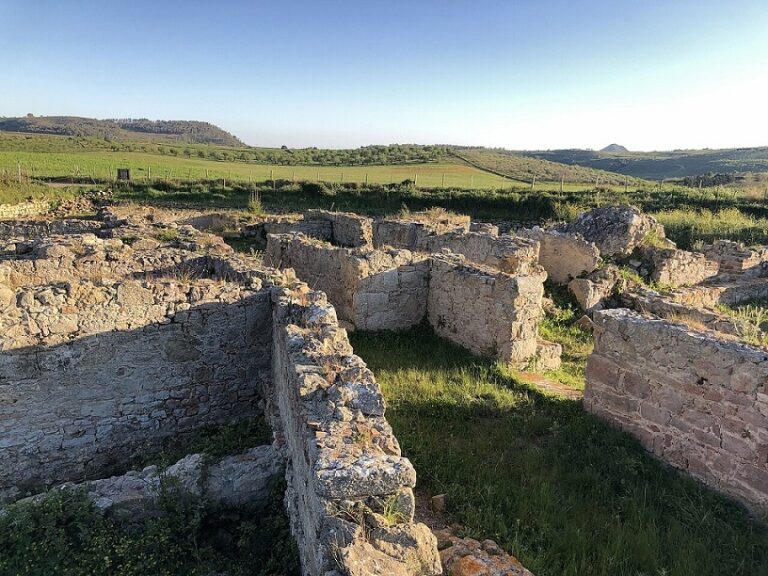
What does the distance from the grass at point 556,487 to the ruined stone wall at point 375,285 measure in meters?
2.01

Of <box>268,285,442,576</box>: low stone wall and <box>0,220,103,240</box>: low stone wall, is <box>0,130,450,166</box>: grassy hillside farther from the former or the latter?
<box>268,285,442,576</box>: low stone wall

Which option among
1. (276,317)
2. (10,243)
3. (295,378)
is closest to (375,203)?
(10,243)

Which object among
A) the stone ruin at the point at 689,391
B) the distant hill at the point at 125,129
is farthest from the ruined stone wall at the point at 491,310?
the distant hill at the point at 125,129

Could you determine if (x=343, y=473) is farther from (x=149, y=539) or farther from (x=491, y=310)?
(x=491, y=310)

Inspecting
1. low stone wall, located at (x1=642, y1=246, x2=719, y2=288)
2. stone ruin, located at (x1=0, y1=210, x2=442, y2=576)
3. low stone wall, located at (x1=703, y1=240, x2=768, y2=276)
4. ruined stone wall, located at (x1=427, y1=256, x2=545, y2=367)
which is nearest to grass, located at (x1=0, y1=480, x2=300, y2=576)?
stone ruin, located at (x1=0, y1=210, x2=442, y2=576)

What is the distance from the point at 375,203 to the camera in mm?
31031

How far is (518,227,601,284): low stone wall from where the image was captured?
1339 cm

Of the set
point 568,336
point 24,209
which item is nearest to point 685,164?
point 568,336

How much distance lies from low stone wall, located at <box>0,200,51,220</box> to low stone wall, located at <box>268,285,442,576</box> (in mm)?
21973

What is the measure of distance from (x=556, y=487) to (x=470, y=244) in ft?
27.5

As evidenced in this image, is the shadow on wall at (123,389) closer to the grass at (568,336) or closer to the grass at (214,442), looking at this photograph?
the grass at (214,442)

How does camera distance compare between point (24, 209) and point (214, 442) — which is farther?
point (24, 209)

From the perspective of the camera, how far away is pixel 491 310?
8.49 metres

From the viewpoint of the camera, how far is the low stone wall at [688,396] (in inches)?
205
